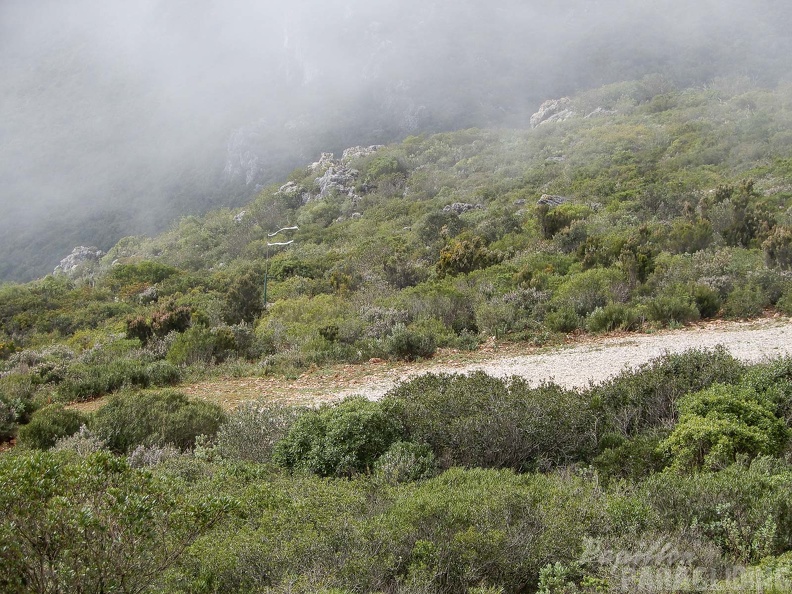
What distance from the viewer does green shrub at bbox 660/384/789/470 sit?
176 inches

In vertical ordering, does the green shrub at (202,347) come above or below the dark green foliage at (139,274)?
above

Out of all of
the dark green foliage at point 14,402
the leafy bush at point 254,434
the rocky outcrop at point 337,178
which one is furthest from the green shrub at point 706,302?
the rocky outcrop at point 337,178

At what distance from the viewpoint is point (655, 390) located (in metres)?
5.88

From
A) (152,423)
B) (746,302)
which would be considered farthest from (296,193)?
(152,423)

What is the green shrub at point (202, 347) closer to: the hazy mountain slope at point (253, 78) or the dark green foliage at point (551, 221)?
the dark green foliage at point (551, 221)

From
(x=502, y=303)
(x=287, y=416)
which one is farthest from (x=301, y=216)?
(x=287, y=416)

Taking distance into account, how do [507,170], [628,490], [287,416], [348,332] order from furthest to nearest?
[507,170] → [348,332] → [287,416] → [628,490]

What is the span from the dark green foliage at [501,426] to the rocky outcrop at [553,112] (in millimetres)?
54265

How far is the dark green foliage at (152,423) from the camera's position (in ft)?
21.4

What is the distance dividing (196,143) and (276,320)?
65538 millimetres

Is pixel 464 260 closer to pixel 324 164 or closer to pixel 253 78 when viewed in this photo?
pixel 324 164

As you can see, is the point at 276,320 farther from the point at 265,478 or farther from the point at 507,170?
the point at 507,170

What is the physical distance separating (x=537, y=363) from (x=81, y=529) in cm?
745

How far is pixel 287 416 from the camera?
21.0 ft
